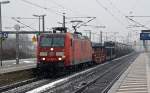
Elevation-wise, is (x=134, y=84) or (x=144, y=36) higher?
(x=144, y=36)

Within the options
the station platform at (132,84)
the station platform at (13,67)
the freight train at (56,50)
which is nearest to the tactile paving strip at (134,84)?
the station platform at (132,84)

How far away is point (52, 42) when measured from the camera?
31.9 m

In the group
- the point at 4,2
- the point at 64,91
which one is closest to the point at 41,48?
the point at 64,91

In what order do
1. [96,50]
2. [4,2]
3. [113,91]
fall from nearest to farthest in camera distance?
[113,91] → [4,2] → [96,50]

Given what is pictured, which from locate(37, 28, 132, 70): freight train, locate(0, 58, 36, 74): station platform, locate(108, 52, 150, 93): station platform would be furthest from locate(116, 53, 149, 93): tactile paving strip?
locate(0, 58, 36, 74): station platform

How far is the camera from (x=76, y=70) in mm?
38188

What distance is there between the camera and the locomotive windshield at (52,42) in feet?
104

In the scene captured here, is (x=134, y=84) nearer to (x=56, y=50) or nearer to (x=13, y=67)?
(x=56, y=50)

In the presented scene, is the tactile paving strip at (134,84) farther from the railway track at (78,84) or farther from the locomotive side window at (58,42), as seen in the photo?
the locomotive side window at (58,42)

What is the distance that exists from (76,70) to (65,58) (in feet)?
23.9

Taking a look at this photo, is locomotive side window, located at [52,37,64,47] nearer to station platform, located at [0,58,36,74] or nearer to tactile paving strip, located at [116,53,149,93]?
tactile paving strip, located at [116,53,149,93]

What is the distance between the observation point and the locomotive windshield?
1250 inches

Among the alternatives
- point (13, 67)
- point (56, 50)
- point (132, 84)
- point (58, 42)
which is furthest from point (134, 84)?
point (13, 67)

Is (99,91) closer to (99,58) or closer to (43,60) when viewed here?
(43,60)
